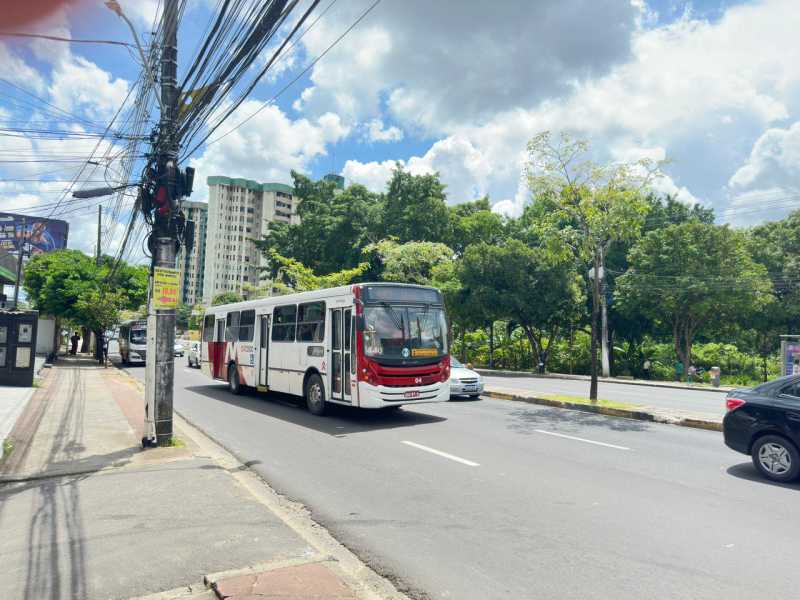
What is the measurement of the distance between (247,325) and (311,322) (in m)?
4.16

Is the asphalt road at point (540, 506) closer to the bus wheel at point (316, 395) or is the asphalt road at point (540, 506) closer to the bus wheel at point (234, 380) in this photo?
the bus wheel at point (316, 395)

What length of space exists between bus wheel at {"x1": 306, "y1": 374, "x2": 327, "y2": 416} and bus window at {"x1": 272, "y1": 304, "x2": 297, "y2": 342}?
1.39m

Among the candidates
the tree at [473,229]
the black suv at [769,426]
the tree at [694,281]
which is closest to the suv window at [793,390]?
the black suv at [769,426]

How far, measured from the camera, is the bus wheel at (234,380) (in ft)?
56.3

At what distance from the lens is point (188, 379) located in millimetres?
23125

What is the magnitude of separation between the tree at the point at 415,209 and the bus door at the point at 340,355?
92.7 feet

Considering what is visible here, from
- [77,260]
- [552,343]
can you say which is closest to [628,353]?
[552,343]

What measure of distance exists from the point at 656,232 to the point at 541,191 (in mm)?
21954

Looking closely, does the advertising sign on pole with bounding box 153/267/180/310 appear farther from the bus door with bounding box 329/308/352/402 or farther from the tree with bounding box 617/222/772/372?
the tree with bounding box 617/222/772/372

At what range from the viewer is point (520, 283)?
3281 centimetres

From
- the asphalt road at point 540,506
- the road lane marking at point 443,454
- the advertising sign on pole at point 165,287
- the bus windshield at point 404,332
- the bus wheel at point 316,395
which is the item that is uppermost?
the advertising sign on pole at point 165,287

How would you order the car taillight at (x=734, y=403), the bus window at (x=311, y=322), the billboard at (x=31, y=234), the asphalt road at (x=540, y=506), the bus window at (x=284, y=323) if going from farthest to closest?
the billboard at (x=31, y=234)
the bus window at (x=284, y=323)
the bus window at (x=311, y=322)
the car taillight at (x=734, y=403)
the asphalt road at (x=540, y=506)

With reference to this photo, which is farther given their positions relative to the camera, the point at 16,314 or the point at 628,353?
the point at 628,353

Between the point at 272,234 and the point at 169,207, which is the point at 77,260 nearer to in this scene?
the point at 272,234
